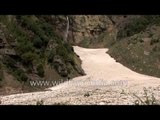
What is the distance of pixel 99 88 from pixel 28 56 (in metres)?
7.59

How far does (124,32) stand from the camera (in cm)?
7300

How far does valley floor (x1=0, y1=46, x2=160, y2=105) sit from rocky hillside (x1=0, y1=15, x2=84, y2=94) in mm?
1746

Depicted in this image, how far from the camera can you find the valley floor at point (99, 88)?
27750 mm

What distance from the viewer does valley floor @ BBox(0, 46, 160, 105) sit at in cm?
2775

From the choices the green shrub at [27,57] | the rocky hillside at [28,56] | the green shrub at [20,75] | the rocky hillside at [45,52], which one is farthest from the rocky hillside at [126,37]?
the green shrub at [20,75]

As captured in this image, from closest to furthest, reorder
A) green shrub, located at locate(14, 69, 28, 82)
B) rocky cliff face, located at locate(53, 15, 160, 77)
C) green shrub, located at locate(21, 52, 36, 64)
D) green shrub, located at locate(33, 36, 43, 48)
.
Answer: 1. green shrub, located at locate(14, 69, 28, 82)
2. green shrub, located at locate(21, 52, 36, 64)
3. green shrub, located at locate(33, 36, 43, 48)
4. rocky cliff face, located at locate(53, 15, 160, 77)

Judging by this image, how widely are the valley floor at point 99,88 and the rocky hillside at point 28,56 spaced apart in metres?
1.75

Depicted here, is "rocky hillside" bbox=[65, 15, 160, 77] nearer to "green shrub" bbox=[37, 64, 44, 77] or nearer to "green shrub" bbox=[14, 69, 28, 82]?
"green shrub" bbox=[37, 64, 44, 77]

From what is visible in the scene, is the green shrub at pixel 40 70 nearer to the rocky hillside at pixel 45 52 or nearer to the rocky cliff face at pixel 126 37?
the rocky hillside at pixel 45 52

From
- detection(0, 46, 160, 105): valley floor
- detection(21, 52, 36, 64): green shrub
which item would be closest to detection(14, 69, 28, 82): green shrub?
detection(21, 52, 36, 64): green shrub

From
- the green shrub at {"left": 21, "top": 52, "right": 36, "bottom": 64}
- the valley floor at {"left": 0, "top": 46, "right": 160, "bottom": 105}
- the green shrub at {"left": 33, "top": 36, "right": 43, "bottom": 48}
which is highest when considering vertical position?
the green shrub at {"left": 33, "top": 36, "right": 43, "bottom": 48}

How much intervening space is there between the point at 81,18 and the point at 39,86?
46.5 meters

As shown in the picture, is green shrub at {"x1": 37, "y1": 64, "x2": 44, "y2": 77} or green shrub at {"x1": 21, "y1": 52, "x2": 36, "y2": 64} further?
green shrub at {"x1": 37, "y1": 64, "x2": 44, "y2": 77}

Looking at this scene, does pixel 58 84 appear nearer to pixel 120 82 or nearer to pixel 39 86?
pixel 39 86
